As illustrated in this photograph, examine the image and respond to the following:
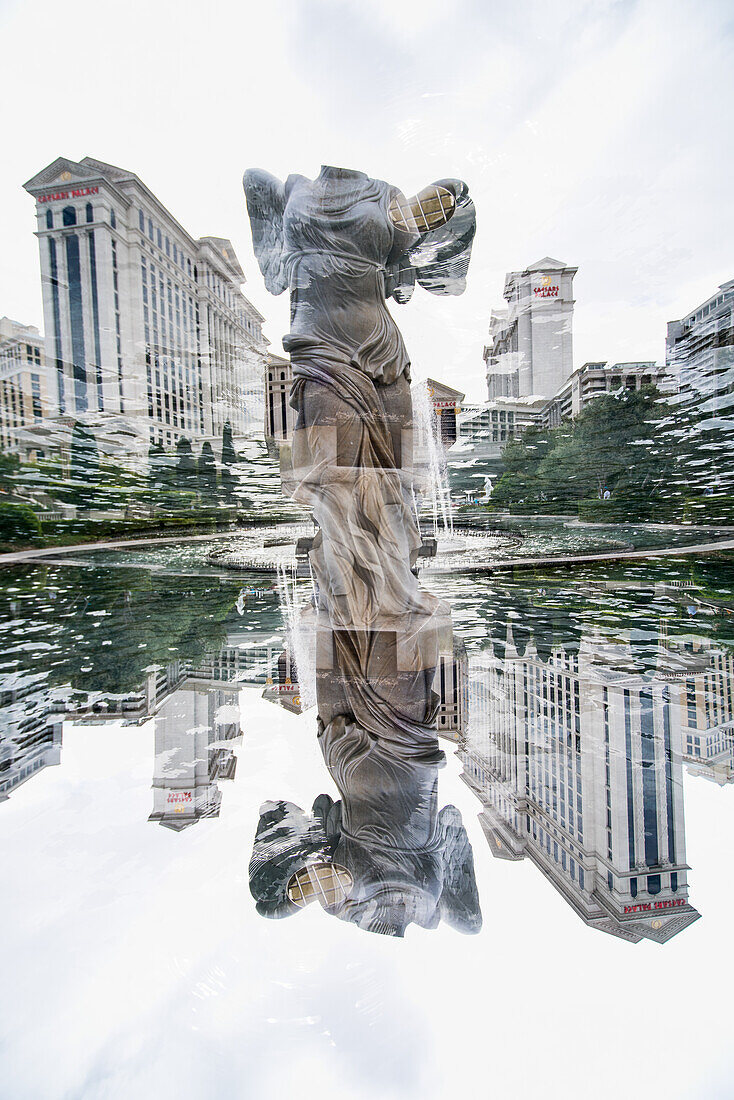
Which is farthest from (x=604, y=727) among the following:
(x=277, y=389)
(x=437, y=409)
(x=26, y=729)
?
(x=26, y=729)

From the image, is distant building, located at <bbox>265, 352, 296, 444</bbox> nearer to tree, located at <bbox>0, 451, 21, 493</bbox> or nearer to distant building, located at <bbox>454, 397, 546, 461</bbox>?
distant building, located at <bbox>454, 397, 546, 461</bbox>

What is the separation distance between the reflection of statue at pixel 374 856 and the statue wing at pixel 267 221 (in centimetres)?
230

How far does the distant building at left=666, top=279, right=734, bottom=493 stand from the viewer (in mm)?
3873

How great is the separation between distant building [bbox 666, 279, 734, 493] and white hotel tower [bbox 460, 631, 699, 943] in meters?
2.13

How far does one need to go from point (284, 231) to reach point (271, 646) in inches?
107

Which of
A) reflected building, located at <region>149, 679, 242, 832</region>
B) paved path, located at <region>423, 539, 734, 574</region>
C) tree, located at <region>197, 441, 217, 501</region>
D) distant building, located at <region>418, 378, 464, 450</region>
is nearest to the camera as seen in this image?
reflected building, located at <region>149, 679, 242, 832</region>

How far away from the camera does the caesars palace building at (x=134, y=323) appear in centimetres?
344

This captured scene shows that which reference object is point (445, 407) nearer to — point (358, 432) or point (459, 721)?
point (358, 432)

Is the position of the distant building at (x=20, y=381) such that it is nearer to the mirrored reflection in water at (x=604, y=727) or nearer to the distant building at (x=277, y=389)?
the distant building at (x=277, y=389)

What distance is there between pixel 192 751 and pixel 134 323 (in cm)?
317

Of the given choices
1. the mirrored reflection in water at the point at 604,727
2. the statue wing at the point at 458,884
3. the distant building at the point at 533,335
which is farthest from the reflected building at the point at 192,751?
the distant building at the point at 533,335

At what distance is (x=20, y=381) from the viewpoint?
3.74 meters

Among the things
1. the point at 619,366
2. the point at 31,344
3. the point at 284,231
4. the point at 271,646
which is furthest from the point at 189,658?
the point at 619,366

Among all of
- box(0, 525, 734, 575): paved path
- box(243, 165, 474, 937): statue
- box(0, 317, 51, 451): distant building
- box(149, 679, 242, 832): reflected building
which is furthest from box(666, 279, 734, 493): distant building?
box(0, 317, 51, 451): distant building
